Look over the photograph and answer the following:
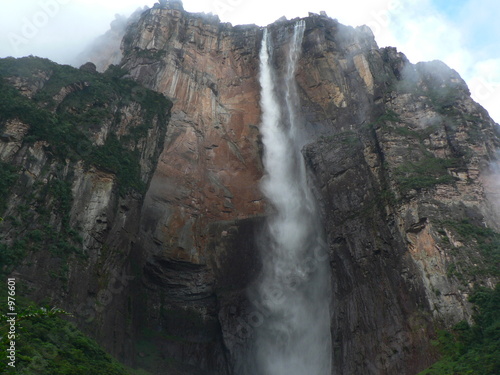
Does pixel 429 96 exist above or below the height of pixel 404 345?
above

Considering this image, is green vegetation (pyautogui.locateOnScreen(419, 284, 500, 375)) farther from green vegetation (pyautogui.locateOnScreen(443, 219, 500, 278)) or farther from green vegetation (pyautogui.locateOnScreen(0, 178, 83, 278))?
green vegetation (pyautogui.locateOnScreen(0, 178, 83, 278))

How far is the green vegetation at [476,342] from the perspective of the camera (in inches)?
654

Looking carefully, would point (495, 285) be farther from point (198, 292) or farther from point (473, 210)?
point (198, 292)

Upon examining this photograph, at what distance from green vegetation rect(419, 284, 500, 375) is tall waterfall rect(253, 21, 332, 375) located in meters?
7.18

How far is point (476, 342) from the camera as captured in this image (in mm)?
18000

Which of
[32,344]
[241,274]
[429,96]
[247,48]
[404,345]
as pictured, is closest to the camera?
[32,344]

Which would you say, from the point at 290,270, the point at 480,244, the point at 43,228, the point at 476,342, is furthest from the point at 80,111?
the point at 476,342

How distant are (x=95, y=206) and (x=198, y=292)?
8671 mm

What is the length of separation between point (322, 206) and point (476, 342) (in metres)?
11.9

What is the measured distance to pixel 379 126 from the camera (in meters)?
28.2

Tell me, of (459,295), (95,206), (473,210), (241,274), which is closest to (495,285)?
(459,295)

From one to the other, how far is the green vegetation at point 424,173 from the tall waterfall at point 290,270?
6.46 m

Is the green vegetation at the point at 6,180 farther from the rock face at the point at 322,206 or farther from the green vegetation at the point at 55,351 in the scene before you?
the green vegetation at the point at 55,351

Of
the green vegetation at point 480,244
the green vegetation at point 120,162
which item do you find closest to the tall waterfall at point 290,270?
the green vegetation at point 480,244
